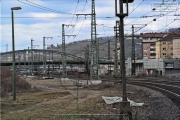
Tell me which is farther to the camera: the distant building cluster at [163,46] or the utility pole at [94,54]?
the distant building cluster at [163,46]

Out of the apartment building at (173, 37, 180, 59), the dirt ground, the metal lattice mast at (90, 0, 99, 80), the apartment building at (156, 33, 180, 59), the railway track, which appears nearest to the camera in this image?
the dirt ground

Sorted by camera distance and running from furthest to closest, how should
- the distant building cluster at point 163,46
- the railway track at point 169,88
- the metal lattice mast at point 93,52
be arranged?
the distant building cluster at point 163,46 → the metal lattice mast at point 93,52 → the railway track at point 169,88

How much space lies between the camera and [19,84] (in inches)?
1823

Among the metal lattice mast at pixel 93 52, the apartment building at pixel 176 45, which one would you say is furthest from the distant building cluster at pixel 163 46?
the metal lattice mast at pixel 93 52

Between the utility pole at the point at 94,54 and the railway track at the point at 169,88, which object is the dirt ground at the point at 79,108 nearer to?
the railway track at the point at 169,88

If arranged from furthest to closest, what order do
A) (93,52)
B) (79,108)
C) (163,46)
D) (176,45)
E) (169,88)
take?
(163,46)
(176,45)
(93,52)
(169,88)
(79,108)

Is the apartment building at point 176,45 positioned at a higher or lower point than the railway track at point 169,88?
higher

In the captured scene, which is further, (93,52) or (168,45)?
(168,45)

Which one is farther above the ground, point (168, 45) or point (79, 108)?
point (168, 45)

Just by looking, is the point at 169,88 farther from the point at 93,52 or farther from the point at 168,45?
the point at 168,45

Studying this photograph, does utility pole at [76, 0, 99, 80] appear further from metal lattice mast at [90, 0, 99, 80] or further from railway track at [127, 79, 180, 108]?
Result: railway track at [127, 79, 180, 108]

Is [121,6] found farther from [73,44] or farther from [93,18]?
[73,44]

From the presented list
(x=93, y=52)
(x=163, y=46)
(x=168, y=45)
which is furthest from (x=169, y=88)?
(x=163, y=46)

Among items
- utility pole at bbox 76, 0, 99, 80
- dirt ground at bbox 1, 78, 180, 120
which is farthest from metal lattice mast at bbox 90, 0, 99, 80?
dirt ground at bbox 1, 78, 180, 120
